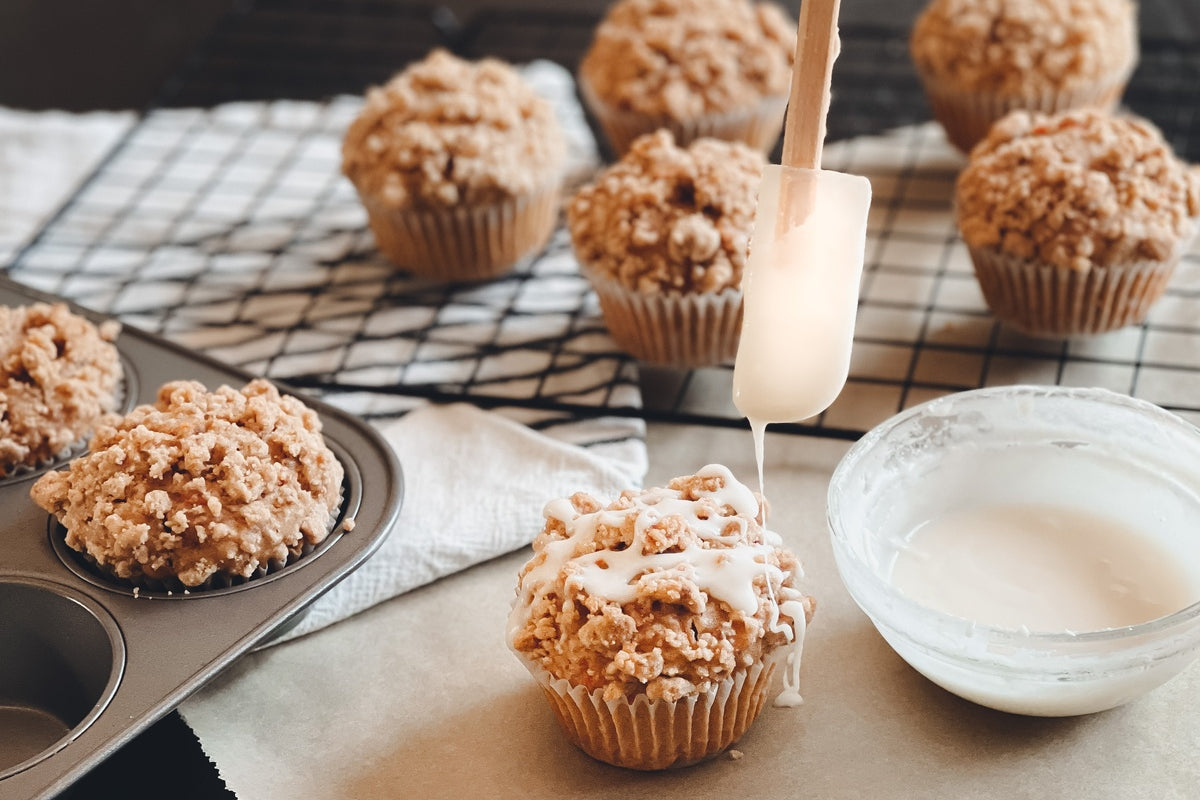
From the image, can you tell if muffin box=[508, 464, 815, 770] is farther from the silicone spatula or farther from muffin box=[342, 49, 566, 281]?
muffin box=[342, 49, 566, 281]

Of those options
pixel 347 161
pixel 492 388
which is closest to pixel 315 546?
pixel 492 388

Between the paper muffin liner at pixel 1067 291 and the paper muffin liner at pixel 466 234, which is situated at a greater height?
the paper muffin liner at pixel 1067 291

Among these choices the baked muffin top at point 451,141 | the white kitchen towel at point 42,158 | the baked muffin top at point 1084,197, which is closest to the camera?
the baked muffin top at point 1084,197

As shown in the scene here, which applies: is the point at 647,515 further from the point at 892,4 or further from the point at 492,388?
the point at 892,4

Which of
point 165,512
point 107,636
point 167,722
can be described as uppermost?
point 165,512

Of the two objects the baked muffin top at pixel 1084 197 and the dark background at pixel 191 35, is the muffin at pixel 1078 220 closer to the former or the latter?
the baked muffin top at pixel 1084 197

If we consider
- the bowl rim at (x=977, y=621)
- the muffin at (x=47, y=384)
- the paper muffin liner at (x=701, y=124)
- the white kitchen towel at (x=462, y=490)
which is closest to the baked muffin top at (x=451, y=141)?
the paper muffin liner at (x=701, y=124)
